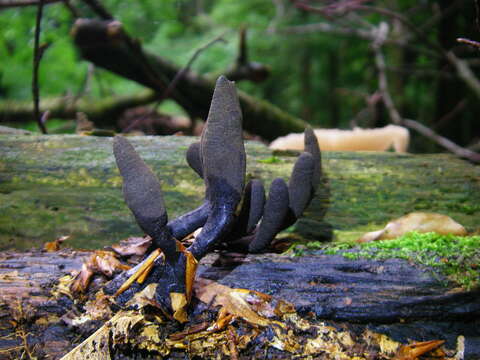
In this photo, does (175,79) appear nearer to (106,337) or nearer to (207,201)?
(207,201)

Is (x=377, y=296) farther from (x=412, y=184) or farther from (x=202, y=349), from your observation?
(x=412, y=184)

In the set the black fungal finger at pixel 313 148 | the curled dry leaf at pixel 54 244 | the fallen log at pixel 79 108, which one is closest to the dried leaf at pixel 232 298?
the black fungal finger at pixel 313 148

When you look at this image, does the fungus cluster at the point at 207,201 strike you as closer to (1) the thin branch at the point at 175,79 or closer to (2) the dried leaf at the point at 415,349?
(2) the dried leaf at the point at 415,349

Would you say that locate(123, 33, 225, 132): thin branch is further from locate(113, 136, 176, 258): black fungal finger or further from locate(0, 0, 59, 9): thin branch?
locate(113, 136, 176, 258): black fungal finger

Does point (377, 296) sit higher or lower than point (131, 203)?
lower

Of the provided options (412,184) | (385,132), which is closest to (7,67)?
(385,132)

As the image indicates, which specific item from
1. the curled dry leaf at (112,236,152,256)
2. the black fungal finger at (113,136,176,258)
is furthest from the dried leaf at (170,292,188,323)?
the curled dry leaf at (112,236,152,256)

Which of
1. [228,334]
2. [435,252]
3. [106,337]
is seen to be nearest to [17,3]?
[106,337]
